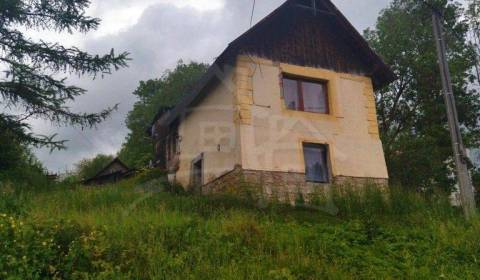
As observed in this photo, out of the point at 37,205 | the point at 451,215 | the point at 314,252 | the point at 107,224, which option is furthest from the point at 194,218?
the point at 451,215

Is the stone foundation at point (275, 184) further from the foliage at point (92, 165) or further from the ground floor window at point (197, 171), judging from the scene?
the foliage at point (92, 165)

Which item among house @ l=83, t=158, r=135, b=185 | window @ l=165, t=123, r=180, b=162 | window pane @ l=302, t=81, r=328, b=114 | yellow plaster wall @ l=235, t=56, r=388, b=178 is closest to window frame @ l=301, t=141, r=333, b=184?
yellow plaster wall @ l=235, t=56, r=388, b=178

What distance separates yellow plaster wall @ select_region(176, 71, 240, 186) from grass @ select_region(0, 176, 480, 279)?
3.74 m

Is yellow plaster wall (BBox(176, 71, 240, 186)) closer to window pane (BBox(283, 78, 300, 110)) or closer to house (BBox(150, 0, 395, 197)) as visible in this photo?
house (BBox(150, 0, 395, 197))

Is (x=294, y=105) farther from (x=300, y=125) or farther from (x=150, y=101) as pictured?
(x=150, y=101)

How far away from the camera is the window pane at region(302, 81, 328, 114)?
49.0ft

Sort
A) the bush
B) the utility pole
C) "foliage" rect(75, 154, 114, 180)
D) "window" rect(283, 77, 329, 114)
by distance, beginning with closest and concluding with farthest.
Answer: the bush
the utility pole
"window" rect(283, 77, 329, 114)
"foliage" rect(75, 154, 114, 180)

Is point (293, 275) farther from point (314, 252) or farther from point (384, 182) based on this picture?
point (384, 182)

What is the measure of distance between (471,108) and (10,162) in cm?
1959

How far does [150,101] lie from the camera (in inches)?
1604

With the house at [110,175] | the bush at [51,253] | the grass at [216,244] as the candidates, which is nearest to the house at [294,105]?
the grass at [216,244]

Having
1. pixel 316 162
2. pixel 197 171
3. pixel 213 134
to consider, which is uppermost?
pixel 213 134

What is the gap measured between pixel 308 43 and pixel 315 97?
1.80 metres

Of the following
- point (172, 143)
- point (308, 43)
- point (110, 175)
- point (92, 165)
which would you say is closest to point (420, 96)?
point (308, 43)
